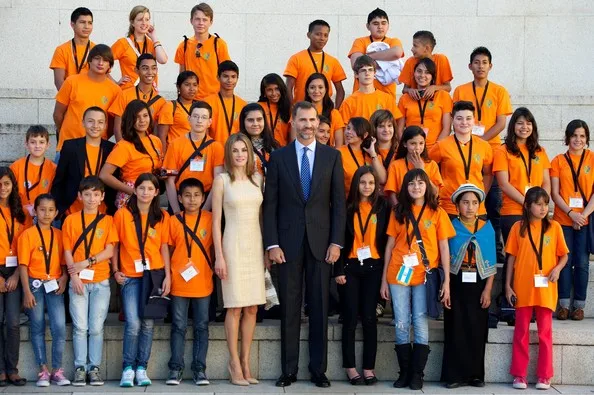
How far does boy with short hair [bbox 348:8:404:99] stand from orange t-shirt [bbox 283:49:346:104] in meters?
0.23

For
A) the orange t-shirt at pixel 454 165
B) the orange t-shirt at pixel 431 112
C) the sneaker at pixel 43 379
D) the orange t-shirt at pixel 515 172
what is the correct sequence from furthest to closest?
the orange t-shirt at pixel 431 112, the orange t-shirt at pixel 515 172, the orange t-shirt at pixel 454 165, the sneaker at pixel 43 379

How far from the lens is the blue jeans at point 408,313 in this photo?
30.1ft

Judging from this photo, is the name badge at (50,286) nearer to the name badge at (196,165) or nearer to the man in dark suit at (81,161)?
the man in dark suit at (81,161)

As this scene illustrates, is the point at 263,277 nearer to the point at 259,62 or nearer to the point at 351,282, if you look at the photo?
the point at 351,282

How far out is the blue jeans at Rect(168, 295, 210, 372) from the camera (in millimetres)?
9211

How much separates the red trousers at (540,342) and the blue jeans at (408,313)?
81cm

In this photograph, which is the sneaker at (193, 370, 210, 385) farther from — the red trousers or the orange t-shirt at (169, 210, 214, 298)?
the red trousers

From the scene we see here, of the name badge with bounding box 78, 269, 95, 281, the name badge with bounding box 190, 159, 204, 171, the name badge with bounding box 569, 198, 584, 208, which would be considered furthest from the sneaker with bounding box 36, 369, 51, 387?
the name badge with bounding box 569, 198, 584, 208

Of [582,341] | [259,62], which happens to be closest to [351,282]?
[582,341]

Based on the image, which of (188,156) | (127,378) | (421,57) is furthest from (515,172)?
(127,378)

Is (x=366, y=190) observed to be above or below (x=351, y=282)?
above

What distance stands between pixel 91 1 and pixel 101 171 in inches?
210

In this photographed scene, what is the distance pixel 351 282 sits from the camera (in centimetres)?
934

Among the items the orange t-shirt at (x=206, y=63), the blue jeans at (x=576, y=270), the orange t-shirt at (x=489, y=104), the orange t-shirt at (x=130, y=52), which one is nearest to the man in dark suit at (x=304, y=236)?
the blue jeans at (x=576, y=270)
